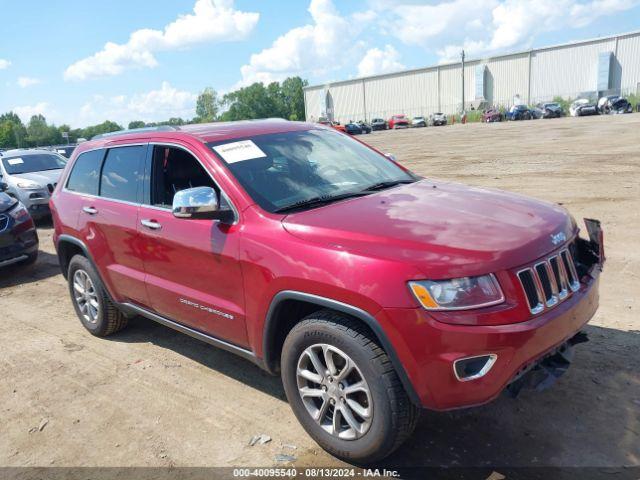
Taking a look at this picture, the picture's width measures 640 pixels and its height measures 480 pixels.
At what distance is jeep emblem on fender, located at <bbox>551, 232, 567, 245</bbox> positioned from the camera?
2.93 m

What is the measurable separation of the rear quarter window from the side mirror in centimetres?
181

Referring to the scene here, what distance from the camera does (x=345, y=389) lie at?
2922 mm

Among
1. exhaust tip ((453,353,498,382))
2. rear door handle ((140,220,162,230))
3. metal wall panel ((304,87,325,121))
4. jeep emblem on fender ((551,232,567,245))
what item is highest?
metal wall panel ((304,87,325,121))

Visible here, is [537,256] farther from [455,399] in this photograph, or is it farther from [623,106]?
[623,106]

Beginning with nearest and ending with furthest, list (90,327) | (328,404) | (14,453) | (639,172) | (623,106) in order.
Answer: (328,404) < (14,453) < (90,327) < (639,172) < (623,106)

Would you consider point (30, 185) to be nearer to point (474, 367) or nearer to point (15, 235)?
point (15, 235)

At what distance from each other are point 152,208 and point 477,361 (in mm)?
2594

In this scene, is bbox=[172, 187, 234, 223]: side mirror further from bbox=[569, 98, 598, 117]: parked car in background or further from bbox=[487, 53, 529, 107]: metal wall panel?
bbox=[487, 53, 529, 107]: metal wall panel

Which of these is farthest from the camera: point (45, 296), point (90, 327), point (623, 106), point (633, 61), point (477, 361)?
point (633, 61)

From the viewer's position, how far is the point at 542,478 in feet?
9.19

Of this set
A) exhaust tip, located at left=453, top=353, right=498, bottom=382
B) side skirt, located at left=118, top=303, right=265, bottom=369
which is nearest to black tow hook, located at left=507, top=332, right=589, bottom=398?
exhaust tip, located at left=453, top=353, right=498, bottom=382

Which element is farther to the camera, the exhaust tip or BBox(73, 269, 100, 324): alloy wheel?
BBox(73, 269, 100, 324): alloy wheel

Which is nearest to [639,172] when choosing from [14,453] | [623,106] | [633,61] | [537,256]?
[537,256]

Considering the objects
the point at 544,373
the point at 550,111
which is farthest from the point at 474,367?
the point at 550,111
